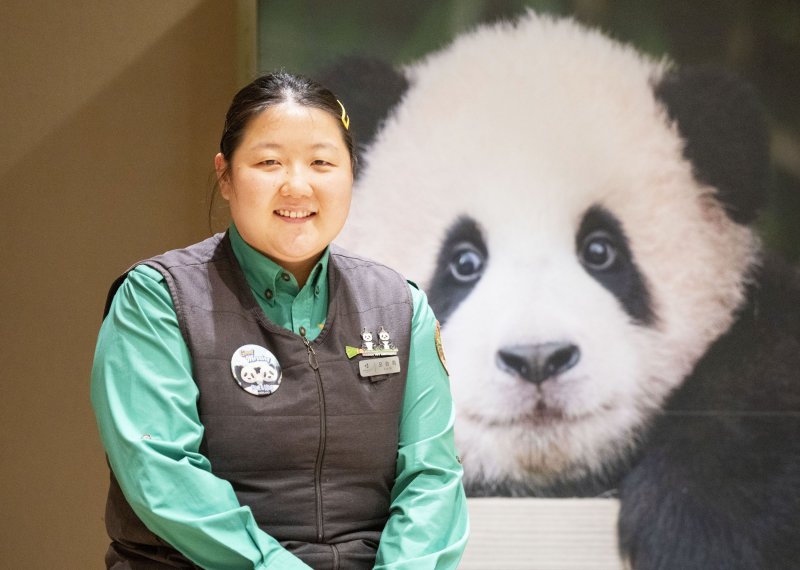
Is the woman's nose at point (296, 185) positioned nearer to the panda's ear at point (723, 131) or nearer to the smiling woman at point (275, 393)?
the smiling woman at point (275, 393)

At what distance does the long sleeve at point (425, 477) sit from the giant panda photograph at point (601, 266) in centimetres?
81

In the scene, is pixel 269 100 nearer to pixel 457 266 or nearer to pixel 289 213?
pixel 289 213

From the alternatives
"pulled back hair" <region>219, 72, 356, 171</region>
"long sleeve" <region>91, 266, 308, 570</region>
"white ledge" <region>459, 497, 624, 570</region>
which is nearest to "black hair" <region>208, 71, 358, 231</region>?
"pulled back hair" <region>219, 72, 356, 171</region>

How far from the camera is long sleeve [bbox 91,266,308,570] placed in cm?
106

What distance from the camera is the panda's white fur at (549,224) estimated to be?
2.12 m

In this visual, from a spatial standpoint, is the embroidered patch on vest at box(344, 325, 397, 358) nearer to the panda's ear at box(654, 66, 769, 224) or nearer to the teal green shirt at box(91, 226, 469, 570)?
the teal green shirt at box(91, 226, 469, 570)

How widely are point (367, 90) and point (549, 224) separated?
1.77 ft

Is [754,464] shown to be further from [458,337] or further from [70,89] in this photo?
[70,89]

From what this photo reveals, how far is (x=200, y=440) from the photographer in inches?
44.3

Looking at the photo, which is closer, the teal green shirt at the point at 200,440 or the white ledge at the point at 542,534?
the teal green shirt at the point at 200,440

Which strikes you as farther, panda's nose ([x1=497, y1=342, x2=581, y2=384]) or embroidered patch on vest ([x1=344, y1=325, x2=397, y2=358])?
panda's nose ([x1=497, y1=342, x2=581, y2=384])

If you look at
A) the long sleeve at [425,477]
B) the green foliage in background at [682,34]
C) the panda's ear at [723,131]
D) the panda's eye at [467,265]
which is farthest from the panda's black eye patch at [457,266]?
the long sleeve at [425,477]

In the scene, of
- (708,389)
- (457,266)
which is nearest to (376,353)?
(457,266)

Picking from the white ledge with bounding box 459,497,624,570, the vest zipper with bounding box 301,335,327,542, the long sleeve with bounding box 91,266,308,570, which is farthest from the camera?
the white ledge with bounding box 459,497,624,570
